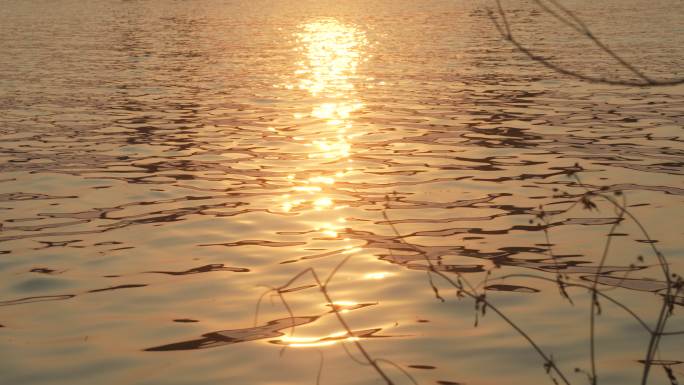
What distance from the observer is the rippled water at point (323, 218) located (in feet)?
24.5

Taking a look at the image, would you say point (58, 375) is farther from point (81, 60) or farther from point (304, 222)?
point (81, 60)

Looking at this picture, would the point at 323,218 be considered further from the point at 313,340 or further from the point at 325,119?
the point at 325,119

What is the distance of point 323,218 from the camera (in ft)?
38.6

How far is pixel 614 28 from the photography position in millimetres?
39219

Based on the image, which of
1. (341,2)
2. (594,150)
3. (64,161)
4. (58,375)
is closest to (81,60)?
(64,161)

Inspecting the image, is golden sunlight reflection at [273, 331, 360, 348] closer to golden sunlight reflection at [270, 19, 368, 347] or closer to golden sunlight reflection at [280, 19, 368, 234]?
golden sunlight reflection at [270, 19, 368, 347]

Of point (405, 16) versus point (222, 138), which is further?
point (405, 16)

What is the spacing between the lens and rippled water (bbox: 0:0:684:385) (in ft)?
24.5

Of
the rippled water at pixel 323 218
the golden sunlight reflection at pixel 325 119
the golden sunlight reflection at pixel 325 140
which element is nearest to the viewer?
the rippled water at pixel 323 218

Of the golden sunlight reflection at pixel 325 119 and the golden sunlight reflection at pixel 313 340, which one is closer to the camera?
the golden sunlight reflection at pixel 313 340

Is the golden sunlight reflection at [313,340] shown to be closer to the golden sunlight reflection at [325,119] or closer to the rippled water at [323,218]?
the rippled water at [323,218]

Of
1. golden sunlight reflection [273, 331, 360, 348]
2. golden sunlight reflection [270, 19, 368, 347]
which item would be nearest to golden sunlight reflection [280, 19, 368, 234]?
golden sunlight reflection [270, 19, 368, 347]

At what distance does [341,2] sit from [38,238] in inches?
2607

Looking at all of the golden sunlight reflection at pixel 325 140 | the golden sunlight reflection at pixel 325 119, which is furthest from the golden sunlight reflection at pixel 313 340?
the golden sunlight reflection at pixel 325 119
